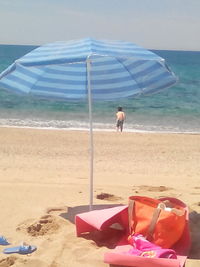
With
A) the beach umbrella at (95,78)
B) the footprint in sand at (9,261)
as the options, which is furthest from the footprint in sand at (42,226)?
the footprint in sand at (9,261)

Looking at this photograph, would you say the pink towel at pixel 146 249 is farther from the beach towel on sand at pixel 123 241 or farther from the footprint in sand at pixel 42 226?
the footprint in sand at pixel 42 226

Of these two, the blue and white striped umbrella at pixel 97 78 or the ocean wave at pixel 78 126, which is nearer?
the blue and white striped umbrella at pixel 97 78

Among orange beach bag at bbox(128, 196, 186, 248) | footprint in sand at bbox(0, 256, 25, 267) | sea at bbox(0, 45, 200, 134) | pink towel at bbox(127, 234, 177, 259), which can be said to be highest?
sea at bbox(0, 45, 200, 134)

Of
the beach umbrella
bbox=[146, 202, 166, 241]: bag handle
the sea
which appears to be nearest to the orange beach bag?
bbox=[146, 202, 166, 241]: bag handle

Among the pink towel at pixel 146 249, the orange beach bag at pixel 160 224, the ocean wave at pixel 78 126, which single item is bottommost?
the pink towel at pixel 146 249

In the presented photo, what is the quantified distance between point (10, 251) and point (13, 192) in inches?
88.3

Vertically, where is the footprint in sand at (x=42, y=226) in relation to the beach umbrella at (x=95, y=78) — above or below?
below

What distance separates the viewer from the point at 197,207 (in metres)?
6.07

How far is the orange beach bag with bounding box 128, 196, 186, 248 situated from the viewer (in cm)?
460

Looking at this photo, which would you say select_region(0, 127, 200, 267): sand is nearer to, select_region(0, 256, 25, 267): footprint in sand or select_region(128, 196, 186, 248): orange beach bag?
select_region(0, 256, 25, 267): footprint in sand

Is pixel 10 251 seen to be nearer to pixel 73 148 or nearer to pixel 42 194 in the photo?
pixel 42 194

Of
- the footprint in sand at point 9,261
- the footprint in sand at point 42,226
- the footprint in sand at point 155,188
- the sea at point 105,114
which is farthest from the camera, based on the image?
the sea at point 105,114

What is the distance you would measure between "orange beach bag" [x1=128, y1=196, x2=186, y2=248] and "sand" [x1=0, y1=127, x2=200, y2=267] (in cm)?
26

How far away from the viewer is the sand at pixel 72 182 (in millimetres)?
4758
